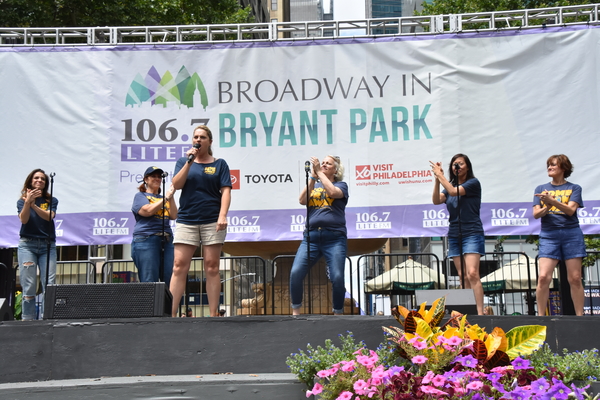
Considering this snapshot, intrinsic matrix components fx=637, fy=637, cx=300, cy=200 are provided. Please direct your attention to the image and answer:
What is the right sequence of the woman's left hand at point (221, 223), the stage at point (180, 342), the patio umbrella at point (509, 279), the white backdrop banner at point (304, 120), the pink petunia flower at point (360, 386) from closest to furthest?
the pink petunia flower at point (360, 386)
the stage at point (180, 342)
the woman's left hand at point (221, 223)
the white backdrop banner at point (304, 120)
the patio umbrella at point (509, 279)

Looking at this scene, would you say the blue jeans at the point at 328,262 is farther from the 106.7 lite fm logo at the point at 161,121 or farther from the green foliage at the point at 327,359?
the 106.7 lite fm logo at the point at 161,121

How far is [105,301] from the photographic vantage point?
15.8ft

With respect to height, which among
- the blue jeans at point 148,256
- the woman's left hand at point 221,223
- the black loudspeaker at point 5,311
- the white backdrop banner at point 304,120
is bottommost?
the black loudspeaker at point 5,311

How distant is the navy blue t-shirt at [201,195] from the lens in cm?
568

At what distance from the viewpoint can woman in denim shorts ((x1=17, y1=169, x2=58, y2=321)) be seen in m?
6.29

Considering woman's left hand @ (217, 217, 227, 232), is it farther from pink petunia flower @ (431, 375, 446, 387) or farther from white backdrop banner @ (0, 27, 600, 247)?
pink petunia flower @ (431, 375, 446, 387)

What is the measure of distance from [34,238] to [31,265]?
274 millimetres

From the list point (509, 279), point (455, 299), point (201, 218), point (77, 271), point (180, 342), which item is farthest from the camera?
point (77, 271)

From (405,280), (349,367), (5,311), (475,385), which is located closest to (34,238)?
(5,311)

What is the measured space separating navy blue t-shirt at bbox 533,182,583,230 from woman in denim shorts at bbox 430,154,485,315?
63 cm

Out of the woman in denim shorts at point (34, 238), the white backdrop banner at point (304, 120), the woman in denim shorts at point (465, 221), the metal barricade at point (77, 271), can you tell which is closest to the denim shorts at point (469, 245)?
the woman in denim shorts at point (465, 221)

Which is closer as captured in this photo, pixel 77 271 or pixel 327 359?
pixel 327 359

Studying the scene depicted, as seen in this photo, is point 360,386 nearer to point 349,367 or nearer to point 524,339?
point 349,367

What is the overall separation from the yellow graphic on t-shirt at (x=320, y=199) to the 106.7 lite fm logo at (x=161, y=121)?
8.76ft
